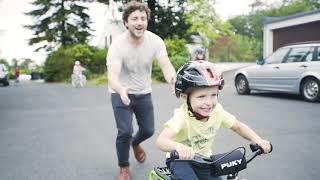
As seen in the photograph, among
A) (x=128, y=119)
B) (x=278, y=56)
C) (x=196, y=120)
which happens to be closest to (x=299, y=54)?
(x=278, y=56)

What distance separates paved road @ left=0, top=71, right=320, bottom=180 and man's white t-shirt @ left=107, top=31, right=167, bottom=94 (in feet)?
3.35

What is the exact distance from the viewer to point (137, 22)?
4.60 m

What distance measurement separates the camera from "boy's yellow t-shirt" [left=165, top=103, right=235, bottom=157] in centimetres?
301

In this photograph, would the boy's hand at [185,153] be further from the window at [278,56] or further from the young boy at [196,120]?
the window at [278,56]

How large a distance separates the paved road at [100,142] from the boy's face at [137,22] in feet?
5.19

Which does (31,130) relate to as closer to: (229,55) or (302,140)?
(302,140)

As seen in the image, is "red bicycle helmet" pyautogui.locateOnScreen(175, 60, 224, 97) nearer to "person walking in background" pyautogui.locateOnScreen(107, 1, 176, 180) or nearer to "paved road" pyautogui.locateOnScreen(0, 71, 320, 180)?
"person walking in background" pyautogui.locateOnScreen(107, 1, 176, 180)

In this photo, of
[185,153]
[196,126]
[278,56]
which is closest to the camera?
[185,153]

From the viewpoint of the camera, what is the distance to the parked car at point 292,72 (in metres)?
13.0

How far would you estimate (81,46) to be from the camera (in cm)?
3653

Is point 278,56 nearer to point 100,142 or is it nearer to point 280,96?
point 280,96

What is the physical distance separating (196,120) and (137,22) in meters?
1.79

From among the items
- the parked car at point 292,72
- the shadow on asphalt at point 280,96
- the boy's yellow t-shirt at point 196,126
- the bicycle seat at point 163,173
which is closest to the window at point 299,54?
the parked car at point 292,72

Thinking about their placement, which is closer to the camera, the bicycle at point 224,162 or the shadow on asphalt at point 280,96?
the bicycle at point 224,162
